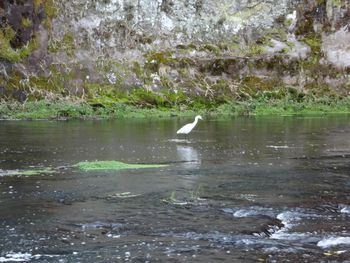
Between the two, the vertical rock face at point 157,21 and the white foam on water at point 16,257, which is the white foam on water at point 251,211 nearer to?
the white foam on water at point 16,257

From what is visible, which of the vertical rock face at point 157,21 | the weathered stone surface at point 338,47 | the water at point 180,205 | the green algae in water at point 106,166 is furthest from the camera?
the weathered stone surface at point 338,47

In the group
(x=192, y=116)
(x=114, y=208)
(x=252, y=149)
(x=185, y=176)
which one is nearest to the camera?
(x=114, y=208)

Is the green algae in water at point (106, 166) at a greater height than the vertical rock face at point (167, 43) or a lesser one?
lesser

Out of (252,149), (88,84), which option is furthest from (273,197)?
(88,84)

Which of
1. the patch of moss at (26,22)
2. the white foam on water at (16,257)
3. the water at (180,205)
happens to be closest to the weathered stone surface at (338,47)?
the patch of moss at (26,22)

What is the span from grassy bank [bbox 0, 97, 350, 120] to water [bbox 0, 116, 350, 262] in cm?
2185

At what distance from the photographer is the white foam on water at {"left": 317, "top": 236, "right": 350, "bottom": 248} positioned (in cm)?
966

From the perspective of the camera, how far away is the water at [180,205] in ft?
31.2

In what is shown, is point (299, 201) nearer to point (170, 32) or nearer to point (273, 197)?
point (273, 197)

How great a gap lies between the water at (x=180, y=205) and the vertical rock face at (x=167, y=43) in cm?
2934

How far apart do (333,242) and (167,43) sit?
162ft

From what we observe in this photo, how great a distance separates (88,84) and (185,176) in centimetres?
3704

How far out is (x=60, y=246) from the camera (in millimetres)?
9781

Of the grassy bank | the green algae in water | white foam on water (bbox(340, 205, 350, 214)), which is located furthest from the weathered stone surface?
white foam on water (bbox(340, 205, 350, 214))
